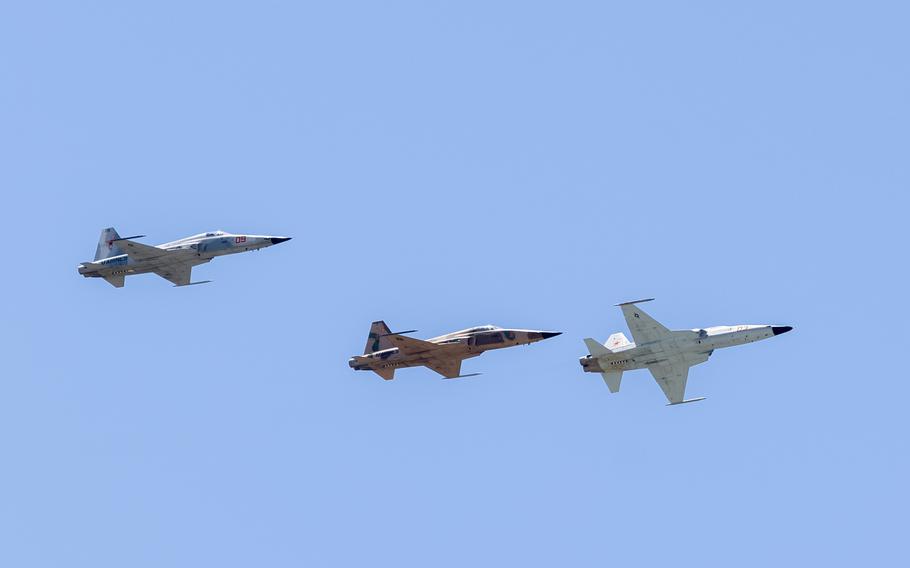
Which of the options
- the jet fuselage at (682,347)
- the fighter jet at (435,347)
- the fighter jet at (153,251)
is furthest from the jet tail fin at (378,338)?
the jet fuselage at (682,347)

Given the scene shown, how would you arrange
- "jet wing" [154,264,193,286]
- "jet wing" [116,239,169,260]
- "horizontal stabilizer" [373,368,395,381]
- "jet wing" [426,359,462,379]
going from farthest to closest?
"jet wing" [154,264,193,286] → "jet wing" [116,239,169,260] → "horizontal stabilizer" [373,368,395,381] → "jet wing" [426,359,462,379]

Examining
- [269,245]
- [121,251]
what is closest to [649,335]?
[269,245]

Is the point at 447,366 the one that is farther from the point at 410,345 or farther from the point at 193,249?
the point at 193,249

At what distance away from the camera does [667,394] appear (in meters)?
122

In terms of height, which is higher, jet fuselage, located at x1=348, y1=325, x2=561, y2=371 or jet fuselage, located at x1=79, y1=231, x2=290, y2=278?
jet fuselage, located at x1=79, y1=231, x2=290, y2=278

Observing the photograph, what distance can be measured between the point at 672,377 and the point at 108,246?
3042 centimetres

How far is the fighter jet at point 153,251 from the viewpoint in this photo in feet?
403

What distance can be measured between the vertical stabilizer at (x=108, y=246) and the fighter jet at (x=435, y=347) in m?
13.9

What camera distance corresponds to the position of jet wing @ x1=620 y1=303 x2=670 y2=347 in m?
119

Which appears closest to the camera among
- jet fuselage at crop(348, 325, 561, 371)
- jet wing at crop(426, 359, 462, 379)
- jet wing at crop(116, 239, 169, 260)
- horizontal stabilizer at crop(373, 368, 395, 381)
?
jet fuselage at crop(348, 325, 561, 371)

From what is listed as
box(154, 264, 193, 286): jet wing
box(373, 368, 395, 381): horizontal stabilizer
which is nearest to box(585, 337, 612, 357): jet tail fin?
box(373, 368, 395, 381): horizontal stabilizer

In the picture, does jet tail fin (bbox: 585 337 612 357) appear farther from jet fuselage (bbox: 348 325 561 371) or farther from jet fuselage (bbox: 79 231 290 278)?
jet fuselage (bbox: 79 231 290 278)

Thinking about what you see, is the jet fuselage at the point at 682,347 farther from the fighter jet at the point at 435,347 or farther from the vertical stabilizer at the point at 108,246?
the vertical stabilizer at the point at 108,246

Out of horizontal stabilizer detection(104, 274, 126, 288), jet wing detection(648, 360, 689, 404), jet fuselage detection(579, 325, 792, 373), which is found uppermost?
horizontal stabilizer detection(104, 274, 126, 288)
